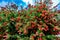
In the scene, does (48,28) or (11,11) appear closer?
(48,28)

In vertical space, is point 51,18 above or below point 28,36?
above

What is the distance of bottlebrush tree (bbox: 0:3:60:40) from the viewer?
5.57 meters

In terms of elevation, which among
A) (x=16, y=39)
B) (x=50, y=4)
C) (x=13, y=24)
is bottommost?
(x=16, y=39)

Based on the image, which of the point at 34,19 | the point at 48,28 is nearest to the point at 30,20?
the point at 34,19

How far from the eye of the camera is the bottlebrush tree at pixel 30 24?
5.57 metres

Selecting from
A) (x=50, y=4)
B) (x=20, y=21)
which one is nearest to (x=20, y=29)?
(x=20, y=21)

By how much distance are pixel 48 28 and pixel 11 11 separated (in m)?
1.18

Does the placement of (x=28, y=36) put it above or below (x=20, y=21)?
below

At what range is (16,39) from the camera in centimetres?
581

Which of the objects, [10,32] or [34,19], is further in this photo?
[10,32]

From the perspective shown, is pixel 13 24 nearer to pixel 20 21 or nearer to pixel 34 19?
pixel 20 21

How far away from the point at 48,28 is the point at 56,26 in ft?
0.69

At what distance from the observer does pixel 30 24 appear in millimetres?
5543

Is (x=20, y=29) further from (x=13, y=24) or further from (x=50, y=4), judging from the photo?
(x=50, y=4)
